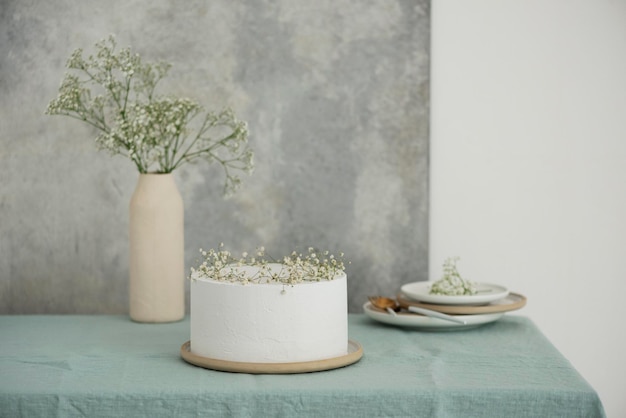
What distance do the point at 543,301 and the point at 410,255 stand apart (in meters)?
0.37

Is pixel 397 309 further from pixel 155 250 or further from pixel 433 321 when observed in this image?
pixel 155 250

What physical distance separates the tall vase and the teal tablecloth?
0.90 feet

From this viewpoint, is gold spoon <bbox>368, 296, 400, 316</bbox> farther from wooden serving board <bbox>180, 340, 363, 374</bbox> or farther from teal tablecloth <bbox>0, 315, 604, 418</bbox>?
wooden serving board <bbox>180, 340, 363, 374</bbox>

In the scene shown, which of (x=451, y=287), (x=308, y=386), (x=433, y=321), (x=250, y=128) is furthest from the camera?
(x=250, y=128)

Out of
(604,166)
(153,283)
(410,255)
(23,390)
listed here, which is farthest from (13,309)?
(604,166)

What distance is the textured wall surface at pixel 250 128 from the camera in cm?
199

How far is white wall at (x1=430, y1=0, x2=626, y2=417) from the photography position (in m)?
2.04

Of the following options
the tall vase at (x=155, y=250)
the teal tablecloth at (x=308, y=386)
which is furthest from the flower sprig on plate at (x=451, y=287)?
the tall vase at (x=155, y=250)

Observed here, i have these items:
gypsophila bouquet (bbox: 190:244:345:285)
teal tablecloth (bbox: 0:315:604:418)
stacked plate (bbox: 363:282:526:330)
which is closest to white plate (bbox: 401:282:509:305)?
stacked plate (bbox: 363:282:526:330)

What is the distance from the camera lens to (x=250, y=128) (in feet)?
6.54

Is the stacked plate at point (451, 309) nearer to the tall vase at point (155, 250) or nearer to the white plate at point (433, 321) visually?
the white plate at point (433, 321)

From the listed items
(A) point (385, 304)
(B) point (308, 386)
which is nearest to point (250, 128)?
(A) point (385, 304)

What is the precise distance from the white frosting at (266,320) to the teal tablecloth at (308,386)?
0.04 meters

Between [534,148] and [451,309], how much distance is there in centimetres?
59
